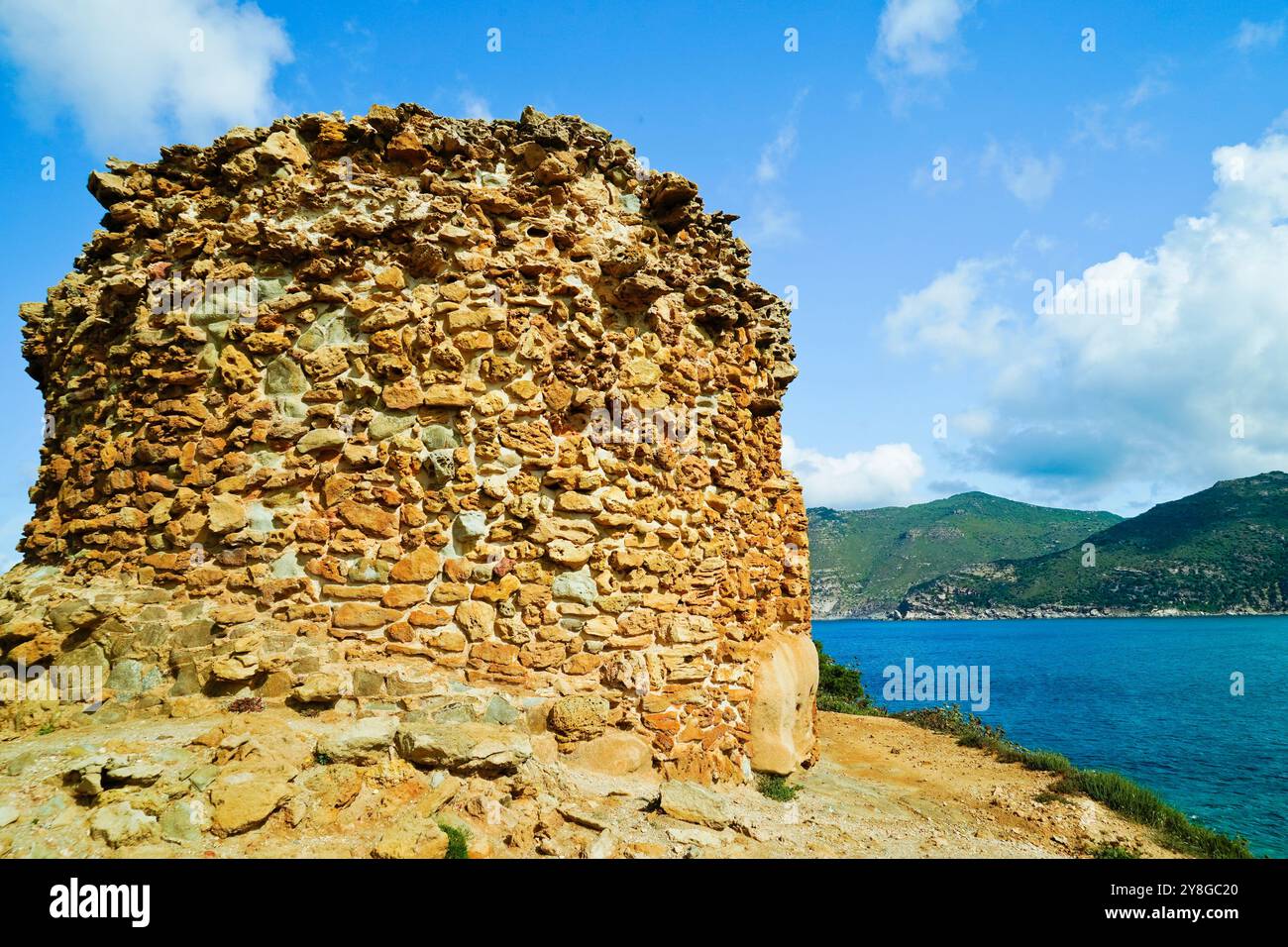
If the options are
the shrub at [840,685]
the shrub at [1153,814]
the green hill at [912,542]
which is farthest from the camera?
the green hill at [912,542]

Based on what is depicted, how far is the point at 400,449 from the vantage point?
534 centimetres

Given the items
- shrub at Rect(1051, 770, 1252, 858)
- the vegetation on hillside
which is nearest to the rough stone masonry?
the vegetation on hillside

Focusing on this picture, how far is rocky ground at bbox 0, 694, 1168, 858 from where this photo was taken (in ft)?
11.0

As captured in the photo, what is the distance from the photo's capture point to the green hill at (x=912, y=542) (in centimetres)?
15312

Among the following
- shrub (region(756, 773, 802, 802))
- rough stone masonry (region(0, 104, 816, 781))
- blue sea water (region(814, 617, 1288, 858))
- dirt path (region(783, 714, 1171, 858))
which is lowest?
blue sea water (region(814, 617, 1288, 858))

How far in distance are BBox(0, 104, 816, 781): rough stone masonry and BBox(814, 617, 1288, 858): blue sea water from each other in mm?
13483

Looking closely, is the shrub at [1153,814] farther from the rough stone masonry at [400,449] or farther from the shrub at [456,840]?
the shrub at [456,840]

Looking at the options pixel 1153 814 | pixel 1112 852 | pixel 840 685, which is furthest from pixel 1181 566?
pixel 1112 852

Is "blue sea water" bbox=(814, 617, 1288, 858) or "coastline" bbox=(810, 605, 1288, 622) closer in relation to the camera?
"blue sea water" bbox=(814, 617, 1288, 858)

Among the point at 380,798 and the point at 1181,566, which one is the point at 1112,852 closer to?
the point at 380,798

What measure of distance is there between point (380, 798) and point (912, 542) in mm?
183877

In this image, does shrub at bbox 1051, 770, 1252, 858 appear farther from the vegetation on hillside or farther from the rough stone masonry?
the rough stone masonry

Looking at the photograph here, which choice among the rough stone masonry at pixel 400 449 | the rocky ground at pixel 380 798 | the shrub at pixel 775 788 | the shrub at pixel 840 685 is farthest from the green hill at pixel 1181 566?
the rough stone masonry at pixel 400 449

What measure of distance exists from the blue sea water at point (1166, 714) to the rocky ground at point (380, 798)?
12811mm
